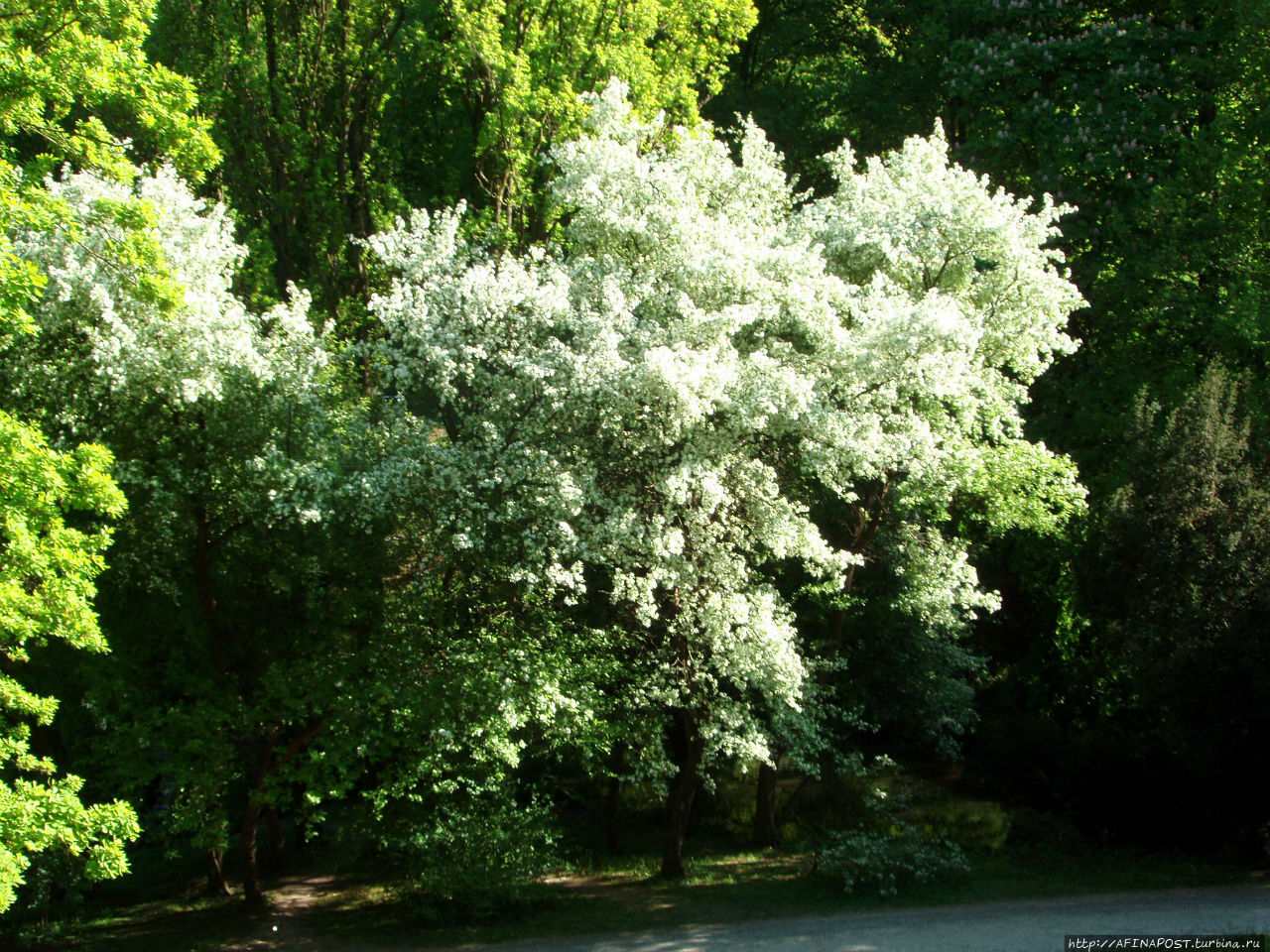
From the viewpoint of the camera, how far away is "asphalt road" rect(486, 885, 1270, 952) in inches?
462

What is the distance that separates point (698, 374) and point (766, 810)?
9072mm

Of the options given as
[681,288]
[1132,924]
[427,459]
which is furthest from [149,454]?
[1132,924]

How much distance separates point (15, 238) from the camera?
11586 millimetres

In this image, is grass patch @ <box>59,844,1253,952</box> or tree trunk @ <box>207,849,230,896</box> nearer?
grass patch @ <box>59,844,1253,952</box>

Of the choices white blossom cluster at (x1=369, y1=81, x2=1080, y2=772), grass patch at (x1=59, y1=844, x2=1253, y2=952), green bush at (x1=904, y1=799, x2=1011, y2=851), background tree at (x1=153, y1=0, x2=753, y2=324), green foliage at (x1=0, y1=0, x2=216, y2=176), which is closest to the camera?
green foliage at (x1=0, y1=0, x2=216, y2=176)

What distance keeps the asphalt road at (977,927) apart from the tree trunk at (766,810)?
3.92m

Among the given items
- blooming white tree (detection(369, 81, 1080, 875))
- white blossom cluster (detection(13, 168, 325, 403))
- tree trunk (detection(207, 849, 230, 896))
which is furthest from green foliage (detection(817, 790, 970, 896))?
white blossom cluster (detection(13, 168, 325, 403))

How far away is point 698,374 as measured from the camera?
10922mm

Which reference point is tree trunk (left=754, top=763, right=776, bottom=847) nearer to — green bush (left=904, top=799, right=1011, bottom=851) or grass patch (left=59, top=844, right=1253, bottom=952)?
grass patch (left=59, top=844, right=1253, bottom=952)

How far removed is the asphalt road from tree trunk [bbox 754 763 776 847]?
3.92 m

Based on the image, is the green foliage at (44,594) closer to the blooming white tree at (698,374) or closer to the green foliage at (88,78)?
the green foliage at (88,78)

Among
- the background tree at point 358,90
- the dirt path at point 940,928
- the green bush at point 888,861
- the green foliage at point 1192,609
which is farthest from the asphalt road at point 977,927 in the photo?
the background tree at point 358,90

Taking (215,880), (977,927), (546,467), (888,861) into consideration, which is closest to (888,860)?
(888,861)

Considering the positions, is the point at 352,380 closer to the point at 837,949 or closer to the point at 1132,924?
the point at 837,949
